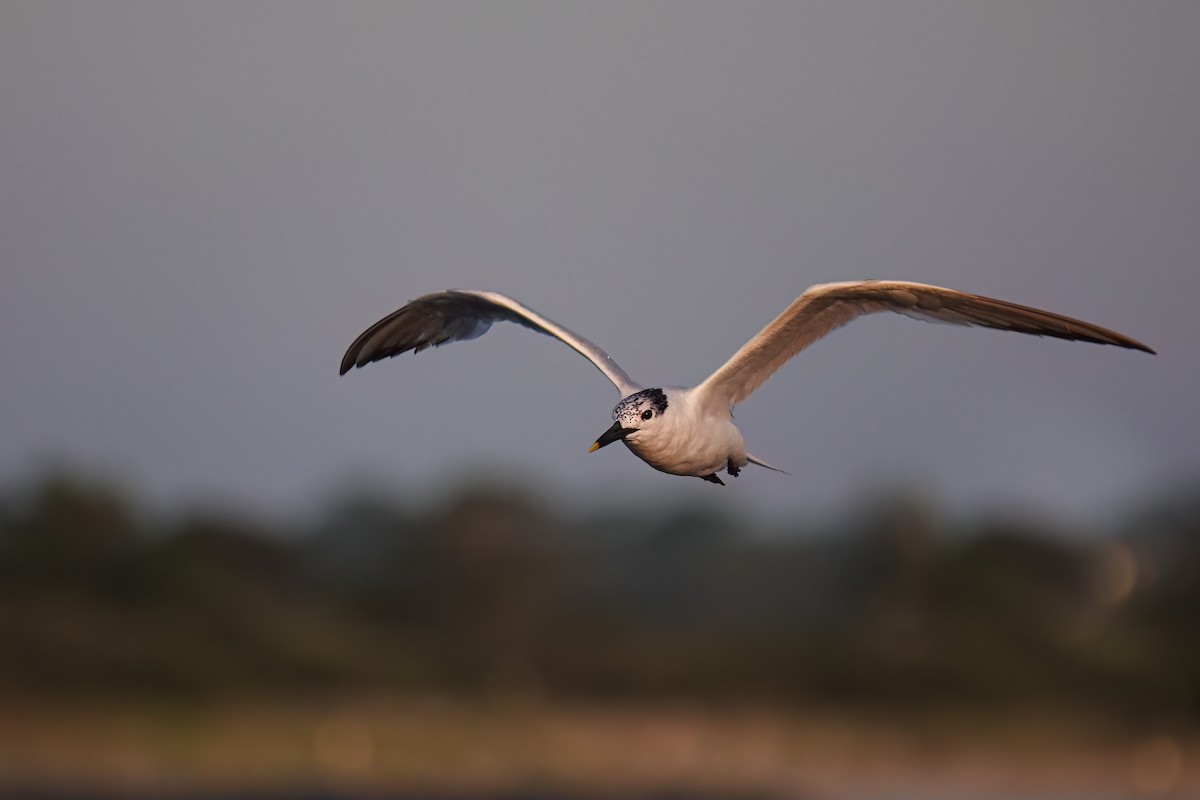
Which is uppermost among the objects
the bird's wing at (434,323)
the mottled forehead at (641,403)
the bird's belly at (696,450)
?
the bird's wing at (434,323)

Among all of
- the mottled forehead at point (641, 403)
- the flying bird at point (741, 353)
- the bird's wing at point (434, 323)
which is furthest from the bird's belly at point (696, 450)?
the bird's wing at point (434, 323)

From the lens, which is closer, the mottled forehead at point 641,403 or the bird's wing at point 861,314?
the mottled forehead at point 641,403

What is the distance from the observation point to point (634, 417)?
10.8 meters

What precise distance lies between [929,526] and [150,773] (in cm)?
1648

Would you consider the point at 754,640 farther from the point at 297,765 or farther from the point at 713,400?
the point at 713,400

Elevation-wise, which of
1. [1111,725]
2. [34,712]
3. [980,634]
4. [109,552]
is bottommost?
[1111,725]

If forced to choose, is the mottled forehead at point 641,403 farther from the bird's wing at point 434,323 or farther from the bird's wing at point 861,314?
the bird's wing at point 434,323

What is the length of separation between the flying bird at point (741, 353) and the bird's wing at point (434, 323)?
Answer: 5.9 inches

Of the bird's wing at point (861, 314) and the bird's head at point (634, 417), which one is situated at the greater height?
the bird's wing at point (861, 314)

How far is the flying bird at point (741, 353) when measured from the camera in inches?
429

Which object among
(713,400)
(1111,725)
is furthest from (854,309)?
(1111,725)

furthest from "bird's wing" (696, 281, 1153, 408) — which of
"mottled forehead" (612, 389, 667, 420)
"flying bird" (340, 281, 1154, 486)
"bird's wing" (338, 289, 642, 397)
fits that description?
"bird's wing" (338, 289, 642, 397)

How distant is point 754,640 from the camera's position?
96.0 ft

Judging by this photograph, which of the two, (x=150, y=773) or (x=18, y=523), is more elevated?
(x=18, y=523)
